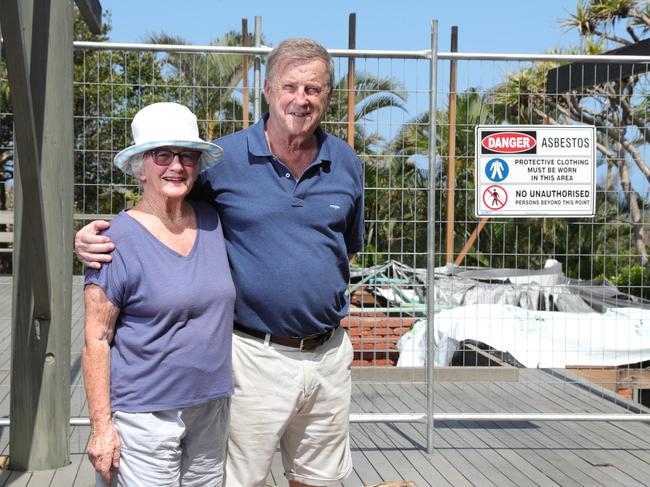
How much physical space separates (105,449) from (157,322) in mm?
380

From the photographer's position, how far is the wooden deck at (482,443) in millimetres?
Result: 5180

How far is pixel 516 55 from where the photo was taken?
5707 mm

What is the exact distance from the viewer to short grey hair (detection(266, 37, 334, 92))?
3.24 metres

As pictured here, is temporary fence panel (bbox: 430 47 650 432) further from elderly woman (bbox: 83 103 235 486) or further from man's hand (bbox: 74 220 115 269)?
man's hand (bbox: 74 220 115 269)

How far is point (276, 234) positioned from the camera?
10.5 feet

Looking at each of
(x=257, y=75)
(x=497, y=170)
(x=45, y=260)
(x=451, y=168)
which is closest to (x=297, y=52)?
(x=45, y=260)

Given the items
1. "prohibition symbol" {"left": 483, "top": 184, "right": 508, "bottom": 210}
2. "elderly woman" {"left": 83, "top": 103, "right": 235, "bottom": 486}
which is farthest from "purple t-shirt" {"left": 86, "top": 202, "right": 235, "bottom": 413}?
"prohibition symbol" {"left": 483, "top": 184, "right": 508, "bottom": 210}

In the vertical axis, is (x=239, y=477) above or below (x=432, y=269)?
below

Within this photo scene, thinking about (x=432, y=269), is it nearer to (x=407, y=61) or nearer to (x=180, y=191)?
(x=407, y=61)

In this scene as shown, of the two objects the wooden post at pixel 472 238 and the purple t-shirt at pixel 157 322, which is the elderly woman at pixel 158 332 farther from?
the wooden post at pixel 472 238

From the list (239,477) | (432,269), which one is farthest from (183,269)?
(432,269)

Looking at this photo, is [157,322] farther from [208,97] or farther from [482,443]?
[482,443]

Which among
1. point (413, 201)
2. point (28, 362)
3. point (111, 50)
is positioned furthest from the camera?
point (413, 201)

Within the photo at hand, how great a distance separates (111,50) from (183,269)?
2.91 metres
